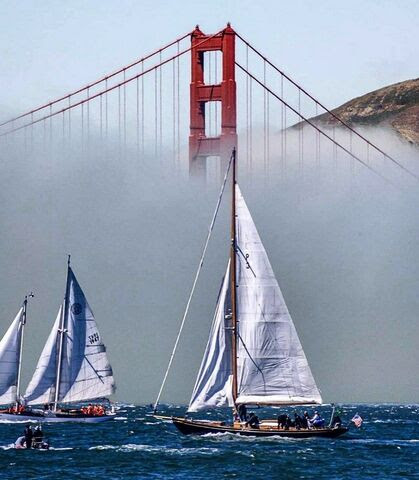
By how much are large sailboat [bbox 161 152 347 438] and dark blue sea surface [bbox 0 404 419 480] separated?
1.26 metres

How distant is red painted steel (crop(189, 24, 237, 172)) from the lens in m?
85.9

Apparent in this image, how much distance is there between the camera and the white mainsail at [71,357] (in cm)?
9038

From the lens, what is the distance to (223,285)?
6656cm

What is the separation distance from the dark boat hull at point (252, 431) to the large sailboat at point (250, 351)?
0.04m

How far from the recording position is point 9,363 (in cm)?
8794

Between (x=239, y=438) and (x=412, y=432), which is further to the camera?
(x=412, y=432)

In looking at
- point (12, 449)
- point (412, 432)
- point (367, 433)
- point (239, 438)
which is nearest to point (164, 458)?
point (239, 438)

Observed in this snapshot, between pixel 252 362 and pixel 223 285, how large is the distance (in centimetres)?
327

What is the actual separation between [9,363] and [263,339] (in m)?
25.4

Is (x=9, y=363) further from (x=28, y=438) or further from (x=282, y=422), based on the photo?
(x=282, y=422)

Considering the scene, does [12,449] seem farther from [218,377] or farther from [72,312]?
[72,312]

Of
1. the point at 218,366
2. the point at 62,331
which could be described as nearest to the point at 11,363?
the point at 62,331

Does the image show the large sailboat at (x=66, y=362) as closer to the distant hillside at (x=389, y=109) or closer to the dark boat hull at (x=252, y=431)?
the dark boat hull at (x=252, y=431)

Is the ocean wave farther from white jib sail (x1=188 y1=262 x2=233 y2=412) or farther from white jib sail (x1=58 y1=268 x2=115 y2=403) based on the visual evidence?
A: white jib sail (x1=58 y1=268 x2=115 y2=403)
